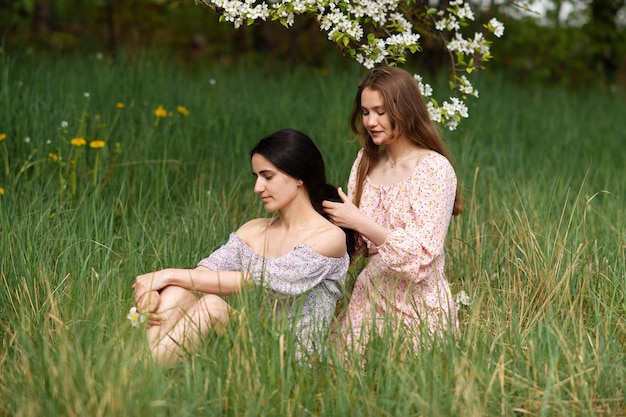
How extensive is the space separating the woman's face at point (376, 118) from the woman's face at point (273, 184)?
13.2 inches

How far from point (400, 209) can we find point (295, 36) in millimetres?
6927

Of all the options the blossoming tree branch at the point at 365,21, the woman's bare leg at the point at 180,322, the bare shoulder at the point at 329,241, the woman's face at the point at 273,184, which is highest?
the blossoming tree branch at the point at 365,21

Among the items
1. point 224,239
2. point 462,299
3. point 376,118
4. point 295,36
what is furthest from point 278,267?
point 295,36

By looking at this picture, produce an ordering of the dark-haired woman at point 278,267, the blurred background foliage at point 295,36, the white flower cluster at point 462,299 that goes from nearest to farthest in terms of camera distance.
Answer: the dark-haired woman at point 278,267 < the white flower cluster at point 462,299 < the blurred background foliage at point 295,36

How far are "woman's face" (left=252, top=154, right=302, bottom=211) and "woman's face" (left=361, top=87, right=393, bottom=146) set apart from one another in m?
0.33

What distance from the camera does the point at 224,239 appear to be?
3916 mm

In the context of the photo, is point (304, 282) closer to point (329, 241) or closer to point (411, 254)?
point (329, 241)

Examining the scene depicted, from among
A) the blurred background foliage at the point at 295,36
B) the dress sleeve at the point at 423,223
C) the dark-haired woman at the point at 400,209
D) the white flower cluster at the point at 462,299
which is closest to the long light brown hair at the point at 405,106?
the dark-haired woman at the point at 400,209

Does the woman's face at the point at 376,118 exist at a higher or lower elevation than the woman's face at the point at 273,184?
higher

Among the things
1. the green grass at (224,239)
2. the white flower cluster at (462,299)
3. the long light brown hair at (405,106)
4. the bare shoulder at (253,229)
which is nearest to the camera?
the green grass at (224,239)

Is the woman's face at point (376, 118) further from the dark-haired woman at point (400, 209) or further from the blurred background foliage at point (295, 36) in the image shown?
the blurred background foliage at point (295, 36)

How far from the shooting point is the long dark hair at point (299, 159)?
9.85 feet

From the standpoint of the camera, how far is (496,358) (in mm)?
2811

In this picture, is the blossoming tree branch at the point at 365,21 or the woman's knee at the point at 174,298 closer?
the woman's knee at the point at 174,298
